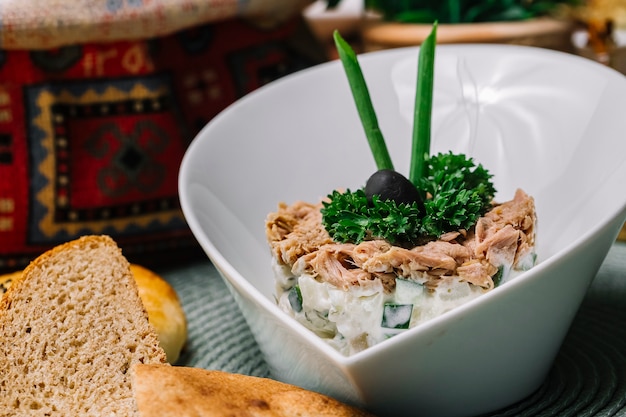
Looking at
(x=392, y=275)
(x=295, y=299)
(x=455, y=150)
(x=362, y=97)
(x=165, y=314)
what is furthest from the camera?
(x=455, y=150)

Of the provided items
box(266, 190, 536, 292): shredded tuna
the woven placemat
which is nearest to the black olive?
box(266, 190, 536, 292): shredded tuna

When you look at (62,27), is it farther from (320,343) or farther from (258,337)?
(320,343)

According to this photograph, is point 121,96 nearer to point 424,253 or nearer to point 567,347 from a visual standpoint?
point 424,253

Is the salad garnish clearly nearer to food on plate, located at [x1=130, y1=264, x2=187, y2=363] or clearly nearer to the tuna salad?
the tuna salad

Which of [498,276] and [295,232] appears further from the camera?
[295,232]

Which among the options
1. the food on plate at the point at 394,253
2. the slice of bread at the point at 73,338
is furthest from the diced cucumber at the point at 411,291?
the slice of bread at the point at 73,338

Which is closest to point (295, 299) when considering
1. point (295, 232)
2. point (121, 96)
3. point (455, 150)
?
point (295, 232)

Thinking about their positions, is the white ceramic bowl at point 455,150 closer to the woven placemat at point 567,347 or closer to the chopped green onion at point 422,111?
the woven placemat at point 567,347

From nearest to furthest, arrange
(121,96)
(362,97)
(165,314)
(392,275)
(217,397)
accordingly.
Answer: (217,397) → (392,275) → (362,97) → (165,314) → (121,96)
